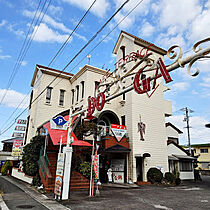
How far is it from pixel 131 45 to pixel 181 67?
15.0 meters

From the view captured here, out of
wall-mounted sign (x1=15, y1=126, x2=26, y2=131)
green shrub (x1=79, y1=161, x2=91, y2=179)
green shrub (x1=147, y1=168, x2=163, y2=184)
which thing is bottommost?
green shrub (x1=147, y1=168, x2=163, y2=184)

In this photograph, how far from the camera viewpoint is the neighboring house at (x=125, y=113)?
1759 centimetres

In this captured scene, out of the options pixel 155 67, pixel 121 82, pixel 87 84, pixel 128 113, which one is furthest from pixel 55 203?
pixel 87 84

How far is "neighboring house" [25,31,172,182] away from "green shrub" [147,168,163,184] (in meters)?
0.40

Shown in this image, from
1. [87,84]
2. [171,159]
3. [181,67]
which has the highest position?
[87,84]

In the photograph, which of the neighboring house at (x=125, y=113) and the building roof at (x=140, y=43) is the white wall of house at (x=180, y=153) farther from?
the building roof at (x=140, y=43)

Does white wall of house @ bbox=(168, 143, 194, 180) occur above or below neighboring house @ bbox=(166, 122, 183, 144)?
below

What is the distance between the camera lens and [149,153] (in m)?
18.4

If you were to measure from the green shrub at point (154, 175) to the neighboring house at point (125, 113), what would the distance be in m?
0.40

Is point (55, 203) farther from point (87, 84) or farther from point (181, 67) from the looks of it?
point (87, 84)

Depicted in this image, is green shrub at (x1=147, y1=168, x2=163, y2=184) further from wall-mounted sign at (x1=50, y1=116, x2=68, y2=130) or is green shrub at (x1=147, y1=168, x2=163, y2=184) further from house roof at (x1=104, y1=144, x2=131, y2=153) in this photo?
wall-mounted sign at (x1=50, y1=116, x2=68, y2=130)

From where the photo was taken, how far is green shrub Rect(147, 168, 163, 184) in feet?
55.8

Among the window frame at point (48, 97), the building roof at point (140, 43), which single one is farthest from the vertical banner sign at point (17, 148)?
the building roof at point (140, 43)

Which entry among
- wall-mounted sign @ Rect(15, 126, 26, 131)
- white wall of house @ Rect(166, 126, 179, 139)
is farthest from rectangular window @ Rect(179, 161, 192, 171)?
wall-mounted sign @ Rect(15, 126, 26, 131)
